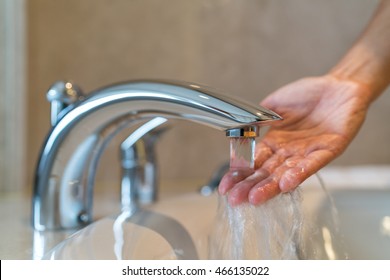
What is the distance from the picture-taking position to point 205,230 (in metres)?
0.64

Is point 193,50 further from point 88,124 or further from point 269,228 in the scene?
point 269,228

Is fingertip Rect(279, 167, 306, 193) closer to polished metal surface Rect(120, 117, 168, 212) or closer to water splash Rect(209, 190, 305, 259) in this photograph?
water splash Rect(209, 190, 305, 259)

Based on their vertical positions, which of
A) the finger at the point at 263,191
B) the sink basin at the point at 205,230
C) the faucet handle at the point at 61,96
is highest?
the faucet handle at the point at 61,96

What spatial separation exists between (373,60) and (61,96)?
465 millimetres

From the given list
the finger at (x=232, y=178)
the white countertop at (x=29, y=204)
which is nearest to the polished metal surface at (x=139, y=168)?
the white countertop at (x=29, y=204)

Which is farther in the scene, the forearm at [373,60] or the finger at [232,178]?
the forearm at [373,60]

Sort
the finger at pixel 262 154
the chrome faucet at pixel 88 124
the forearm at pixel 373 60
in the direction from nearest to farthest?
1. the chrome faucet at pixel 88 124
2. the finger at pixel 262 154
3. the forearm at pixel 373 60

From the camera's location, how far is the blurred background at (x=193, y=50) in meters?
0.95

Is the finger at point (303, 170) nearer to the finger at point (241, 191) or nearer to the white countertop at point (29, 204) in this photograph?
the finger at point (241, 191)

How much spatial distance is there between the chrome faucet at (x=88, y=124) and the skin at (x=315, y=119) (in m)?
0.07

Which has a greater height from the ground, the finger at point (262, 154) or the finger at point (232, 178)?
the finger at point (262, 154)

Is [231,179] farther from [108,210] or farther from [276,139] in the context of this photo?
[108,210]

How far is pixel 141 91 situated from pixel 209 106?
9cm

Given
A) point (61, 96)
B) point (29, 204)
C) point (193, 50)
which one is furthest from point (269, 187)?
point (193, 50)
